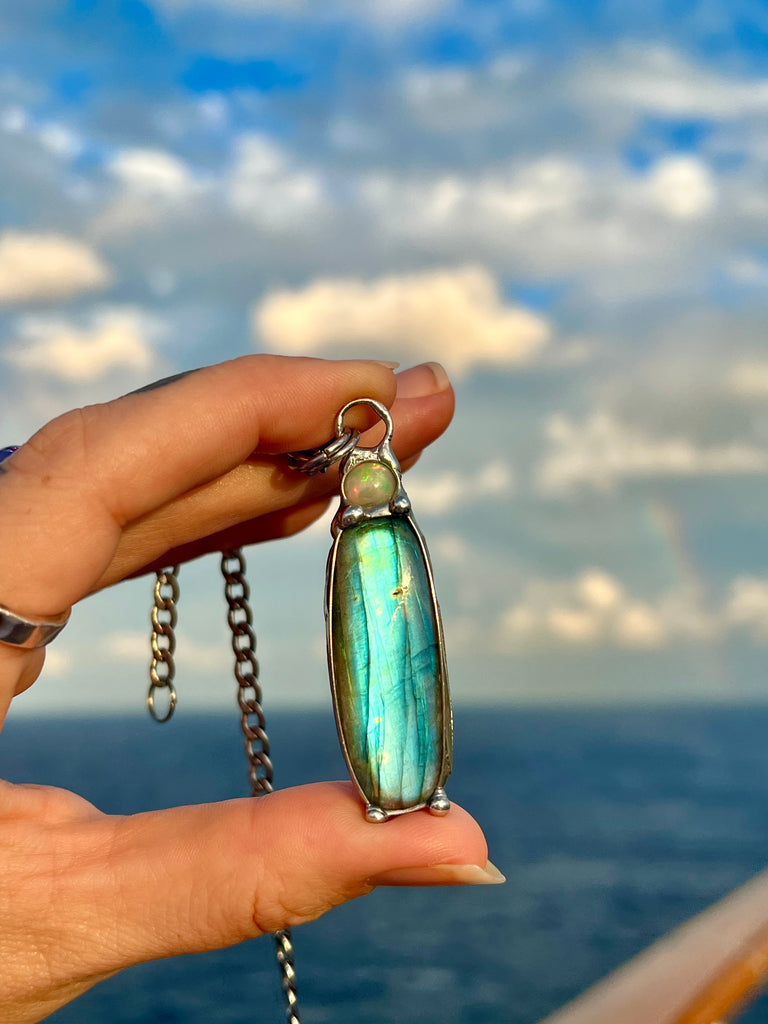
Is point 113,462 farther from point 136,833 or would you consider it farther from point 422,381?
point 422,381

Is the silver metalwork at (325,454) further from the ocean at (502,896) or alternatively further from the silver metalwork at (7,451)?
the ocean at (502,896)

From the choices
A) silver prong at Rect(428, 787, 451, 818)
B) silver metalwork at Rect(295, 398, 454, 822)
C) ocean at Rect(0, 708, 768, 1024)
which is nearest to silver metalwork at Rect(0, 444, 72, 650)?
silver metalwork at Rect(295, 398, 454, 822)


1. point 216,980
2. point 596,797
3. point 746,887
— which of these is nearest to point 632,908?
point 216,980

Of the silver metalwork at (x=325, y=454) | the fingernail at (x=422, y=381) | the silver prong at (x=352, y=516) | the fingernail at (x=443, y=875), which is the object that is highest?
the fingernail at (x=422, y=381)

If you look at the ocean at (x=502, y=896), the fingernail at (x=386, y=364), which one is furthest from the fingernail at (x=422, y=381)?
the ocean at (x=502, y=896)

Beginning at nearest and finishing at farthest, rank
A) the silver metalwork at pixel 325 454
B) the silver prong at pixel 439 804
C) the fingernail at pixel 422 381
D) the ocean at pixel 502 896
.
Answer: the silver prong at pixel 439 804
the silver metalwork at pixel 325 454
the fingernail at pixel 422 381
the ocean at pixel 502 896

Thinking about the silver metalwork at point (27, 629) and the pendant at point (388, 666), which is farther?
the pendant at point (388, 666)

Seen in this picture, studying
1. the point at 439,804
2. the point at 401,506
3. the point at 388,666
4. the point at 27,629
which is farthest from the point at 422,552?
the point at 27,629
